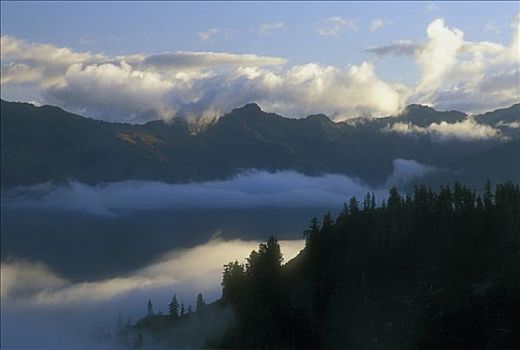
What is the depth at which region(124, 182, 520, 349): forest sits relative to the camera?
428 feet

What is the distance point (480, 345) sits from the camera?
12338cm

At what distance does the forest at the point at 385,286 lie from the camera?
130500mm

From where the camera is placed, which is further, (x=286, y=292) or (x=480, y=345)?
(x=286, y=292)

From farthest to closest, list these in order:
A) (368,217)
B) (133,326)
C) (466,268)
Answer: (133,326) → (368,217) → (466,268)

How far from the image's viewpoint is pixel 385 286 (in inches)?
5851

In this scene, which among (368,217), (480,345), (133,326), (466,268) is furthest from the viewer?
(133,326)

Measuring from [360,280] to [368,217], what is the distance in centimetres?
2304

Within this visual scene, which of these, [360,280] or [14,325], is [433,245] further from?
[14,325]

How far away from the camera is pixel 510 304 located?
129250 mm

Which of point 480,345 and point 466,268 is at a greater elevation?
point 466,268

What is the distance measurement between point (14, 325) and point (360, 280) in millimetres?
85646

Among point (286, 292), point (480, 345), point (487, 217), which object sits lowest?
point (480, 345)

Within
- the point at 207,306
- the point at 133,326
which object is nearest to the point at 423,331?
the point at 207,306

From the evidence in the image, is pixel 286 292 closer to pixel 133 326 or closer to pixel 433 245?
pixel 433 245
